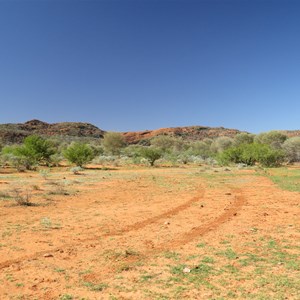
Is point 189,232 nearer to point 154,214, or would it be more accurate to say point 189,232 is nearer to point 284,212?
point 154,214

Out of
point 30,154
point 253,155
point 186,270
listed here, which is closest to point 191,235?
point 186,270

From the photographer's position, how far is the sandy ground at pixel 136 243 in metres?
5.42

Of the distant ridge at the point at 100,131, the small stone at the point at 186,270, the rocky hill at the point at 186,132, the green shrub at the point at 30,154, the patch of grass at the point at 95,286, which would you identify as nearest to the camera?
the patch of grass at the point at 95,286

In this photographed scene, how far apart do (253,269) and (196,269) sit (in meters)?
1.07

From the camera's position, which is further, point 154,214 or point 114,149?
point 114,149

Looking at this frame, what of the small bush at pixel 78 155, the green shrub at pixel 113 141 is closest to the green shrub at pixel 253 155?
the small bush at pixel 78 155

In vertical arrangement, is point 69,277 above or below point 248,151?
below

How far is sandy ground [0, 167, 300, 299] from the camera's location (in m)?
5.42

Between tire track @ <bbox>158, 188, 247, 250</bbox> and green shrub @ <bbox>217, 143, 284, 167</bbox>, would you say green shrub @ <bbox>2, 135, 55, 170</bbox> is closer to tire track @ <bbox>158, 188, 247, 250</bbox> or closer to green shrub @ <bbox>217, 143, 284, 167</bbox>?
green shrub @ <bbox>217, 143, 284, 167</bbox>

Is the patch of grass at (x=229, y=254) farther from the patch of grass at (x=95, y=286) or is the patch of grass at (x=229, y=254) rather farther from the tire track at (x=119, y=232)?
the tire track at (x=119, y=232)

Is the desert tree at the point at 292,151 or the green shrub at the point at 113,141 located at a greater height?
the green shrub at the point at 113,141

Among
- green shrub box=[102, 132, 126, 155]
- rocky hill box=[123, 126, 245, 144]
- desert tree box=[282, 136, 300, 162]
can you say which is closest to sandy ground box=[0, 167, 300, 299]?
desert tree box=[282, 136, 300, 162]

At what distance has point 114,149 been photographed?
242 ft

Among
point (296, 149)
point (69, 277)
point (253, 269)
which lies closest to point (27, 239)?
point (69, 277)
